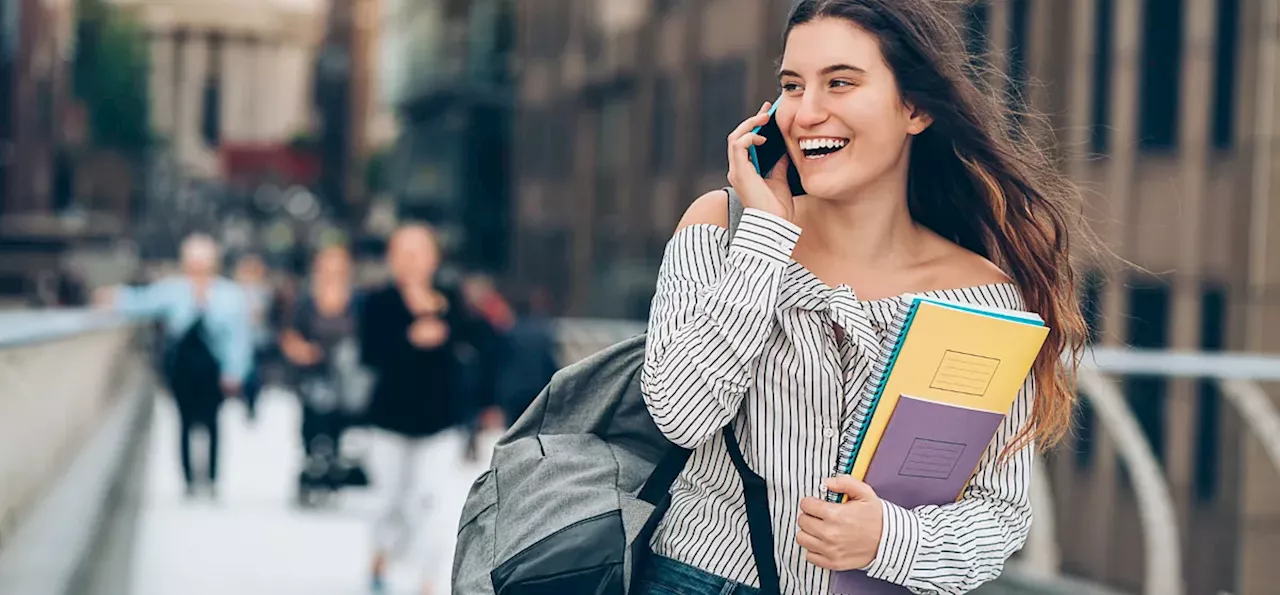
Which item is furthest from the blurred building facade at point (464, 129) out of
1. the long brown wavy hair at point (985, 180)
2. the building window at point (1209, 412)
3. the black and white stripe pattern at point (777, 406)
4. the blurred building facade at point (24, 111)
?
the black and white stripe pattern at point (777, 406)

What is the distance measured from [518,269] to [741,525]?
43.3 metres

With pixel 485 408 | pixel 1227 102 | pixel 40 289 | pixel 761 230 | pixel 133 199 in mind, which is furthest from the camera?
pixel 133 199

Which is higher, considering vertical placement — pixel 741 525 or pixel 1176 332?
pixel 741 525

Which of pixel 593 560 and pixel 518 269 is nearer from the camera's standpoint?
pixel 593 560

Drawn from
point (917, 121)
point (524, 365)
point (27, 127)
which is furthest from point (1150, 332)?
point (27, 127)

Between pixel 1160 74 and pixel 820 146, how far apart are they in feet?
60.3

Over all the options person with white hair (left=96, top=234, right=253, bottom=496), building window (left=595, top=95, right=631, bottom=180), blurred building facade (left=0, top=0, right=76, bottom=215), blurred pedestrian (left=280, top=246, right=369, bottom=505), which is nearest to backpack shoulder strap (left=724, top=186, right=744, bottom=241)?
blurred pedestrian (left=280, top=246, right=369, bottom=505)

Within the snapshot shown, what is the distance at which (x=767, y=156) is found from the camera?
2473mm

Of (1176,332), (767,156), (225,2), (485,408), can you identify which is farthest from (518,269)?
(225,2)

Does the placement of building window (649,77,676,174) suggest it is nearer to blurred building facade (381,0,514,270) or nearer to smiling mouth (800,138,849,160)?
blurred building facade (381,0,514,270)

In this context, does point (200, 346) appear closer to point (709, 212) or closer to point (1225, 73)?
point (709, 212)

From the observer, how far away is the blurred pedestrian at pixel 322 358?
12.0 m

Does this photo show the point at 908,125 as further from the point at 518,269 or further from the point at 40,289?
the point at 518,269

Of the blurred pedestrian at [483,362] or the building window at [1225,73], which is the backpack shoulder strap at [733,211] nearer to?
the blurred pedestrian at [483,362]
